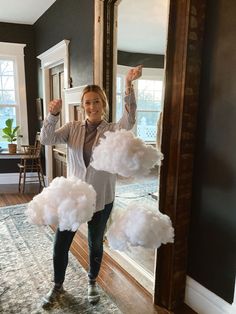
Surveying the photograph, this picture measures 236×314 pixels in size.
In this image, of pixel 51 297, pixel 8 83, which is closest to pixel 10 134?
pixel 8 83

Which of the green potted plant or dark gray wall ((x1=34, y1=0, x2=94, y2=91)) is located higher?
dark gray wall ((x1=34, y1=0, x2=94, y2=91))

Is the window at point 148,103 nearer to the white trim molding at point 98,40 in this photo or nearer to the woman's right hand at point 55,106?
the white trim molding at point 98,40

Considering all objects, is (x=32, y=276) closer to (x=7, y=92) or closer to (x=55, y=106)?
(x=55, y=106)

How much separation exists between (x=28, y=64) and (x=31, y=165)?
5.79 ft

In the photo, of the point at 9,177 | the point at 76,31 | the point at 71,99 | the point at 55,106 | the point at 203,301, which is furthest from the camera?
the point at 9,177

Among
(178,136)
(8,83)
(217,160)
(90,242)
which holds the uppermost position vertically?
(8,83)

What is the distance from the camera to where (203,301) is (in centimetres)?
177

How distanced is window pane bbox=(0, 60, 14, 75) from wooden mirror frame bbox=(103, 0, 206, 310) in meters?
3.93

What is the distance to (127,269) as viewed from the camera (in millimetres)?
2279

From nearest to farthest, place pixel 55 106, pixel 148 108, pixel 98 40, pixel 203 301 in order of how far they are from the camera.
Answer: pixel 55 106 → pixel 203 301 → pixel 148 108 → pixel 98 40

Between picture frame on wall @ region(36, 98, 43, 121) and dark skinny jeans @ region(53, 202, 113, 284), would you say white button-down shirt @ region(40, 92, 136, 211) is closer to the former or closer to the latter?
dark skinny jeans @ region(53, 202, 113, 284)

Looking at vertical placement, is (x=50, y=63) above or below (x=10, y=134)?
above

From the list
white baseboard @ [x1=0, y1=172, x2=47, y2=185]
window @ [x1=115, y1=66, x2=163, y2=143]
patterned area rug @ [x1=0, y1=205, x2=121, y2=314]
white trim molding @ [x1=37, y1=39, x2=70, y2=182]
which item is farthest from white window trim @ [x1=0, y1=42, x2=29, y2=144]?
window @ [x1=115, y1=66, x2=163, y2=143]

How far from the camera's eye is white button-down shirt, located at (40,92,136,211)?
156 centimetres
